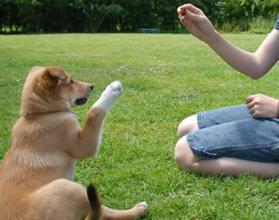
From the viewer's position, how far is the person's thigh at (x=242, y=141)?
333 cm

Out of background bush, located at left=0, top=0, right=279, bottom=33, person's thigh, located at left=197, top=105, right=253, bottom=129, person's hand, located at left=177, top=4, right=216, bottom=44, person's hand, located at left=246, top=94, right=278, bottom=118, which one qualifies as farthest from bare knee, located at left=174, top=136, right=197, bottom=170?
background bush, located at left=0, top=0, right=279, bottom=33

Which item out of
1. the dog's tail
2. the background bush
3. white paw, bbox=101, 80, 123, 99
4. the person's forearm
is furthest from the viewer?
the background bush

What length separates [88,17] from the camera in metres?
33.7

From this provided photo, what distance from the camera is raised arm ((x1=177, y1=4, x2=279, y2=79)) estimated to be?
3.53 m

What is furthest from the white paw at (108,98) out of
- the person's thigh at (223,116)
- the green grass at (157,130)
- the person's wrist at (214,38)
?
the person's thigh at (223,116)

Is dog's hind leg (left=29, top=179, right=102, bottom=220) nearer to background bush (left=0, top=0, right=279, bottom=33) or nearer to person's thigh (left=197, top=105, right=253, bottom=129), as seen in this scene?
person's thigh (left=197, top=105, right=253, bottom=129)

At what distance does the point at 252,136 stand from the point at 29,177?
4.96ft

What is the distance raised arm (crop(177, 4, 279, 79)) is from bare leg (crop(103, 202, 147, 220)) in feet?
4.23

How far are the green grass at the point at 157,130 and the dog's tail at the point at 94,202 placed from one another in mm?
594

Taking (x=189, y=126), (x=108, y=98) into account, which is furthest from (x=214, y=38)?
(x=108, y=98)

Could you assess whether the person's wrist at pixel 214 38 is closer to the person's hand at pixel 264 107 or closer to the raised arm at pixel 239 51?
the raised arm at pixel 239 51

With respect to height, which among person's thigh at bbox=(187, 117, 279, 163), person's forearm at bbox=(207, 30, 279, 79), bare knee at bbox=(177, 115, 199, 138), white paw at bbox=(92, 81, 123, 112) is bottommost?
bare knee at bbox=(177, 115, 199, 138)

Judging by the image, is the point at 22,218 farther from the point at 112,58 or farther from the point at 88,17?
the point at 88,17

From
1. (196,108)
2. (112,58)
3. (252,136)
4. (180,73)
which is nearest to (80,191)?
(252,136)
